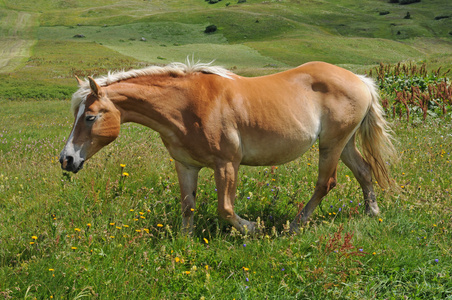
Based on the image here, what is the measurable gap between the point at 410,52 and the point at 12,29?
9593 centimetres

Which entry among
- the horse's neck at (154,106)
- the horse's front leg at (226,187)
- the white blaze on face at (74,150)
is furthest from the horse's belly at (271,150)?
the white blaze on face at (74,150)

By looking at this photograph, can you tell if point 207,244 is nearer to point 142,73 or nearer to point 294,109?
point 294,109

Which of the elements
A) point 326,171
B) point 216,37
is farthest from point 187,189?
point 216,37

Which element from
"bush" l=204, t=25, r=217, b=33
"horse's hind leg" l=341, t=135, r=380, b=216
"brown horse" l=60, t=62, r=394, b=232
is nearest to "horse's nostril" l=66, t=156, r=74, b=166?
"brown horse" l=60, t=62, r=394, b=232

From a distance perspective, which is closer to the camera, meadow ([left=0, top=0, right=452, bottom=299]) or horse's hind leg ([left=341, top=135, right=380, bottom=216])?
Answer: meadow ([left=0, top=0, right=452, bottom=299])

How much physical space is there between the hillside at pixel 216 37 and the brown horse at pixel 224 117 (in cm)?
3045

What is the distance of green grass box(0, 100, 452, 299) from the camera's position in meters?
3.75

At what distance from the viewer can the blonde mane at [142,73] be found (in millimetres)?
4516

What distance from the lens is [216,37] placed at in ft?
302

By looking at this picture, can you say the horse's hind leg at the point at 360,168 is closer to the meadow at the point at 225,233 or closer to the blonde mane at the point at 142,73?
the meadow at the point at 225,233

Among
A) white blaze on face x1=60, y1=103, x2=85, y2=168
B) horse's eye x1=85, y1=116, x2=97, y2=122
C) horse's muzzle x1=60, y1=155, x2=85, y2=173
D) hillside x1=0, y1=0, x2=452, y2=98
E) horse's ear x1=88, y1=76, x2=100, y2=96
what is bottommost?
hillside x1=0, y1=0, x2=452, y2=98

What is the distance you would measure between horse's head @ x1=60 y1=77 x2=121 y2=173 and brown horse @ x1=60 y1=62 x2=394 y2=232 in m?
0.01

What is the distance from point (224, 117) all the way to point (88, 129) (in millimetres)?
1677

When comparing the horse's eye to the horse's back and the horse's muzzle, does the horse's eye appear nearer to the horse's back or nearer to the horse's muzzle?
the horse's muzzle
